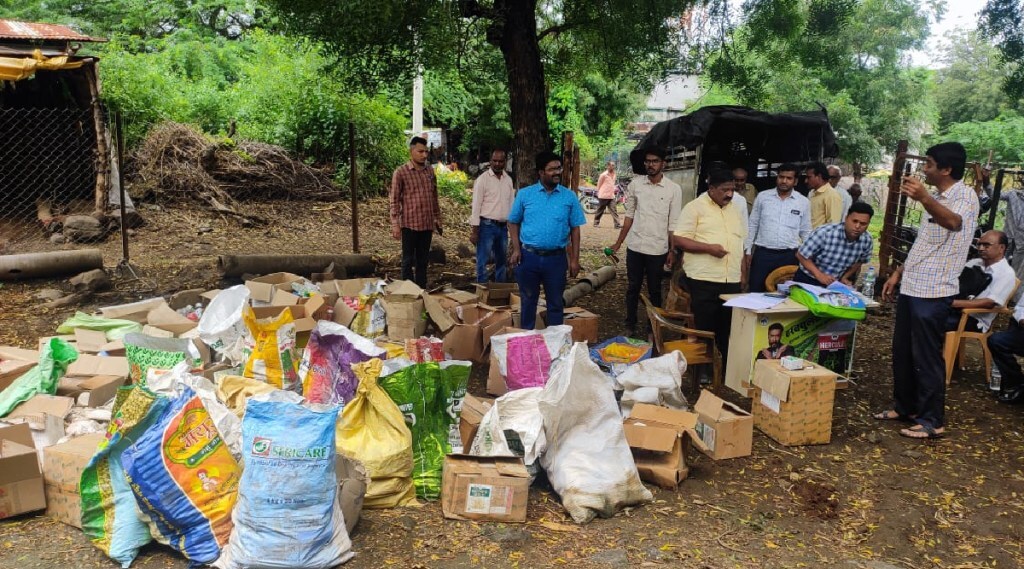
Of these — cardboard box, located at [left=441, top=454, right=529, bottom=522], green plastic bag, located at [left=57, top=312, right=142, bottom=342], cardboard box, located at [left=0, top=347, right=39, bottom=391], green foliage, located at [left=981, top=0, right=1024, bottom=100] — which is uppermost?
green foliage, located at [left=981, top=0, right=1024, bottom=100]

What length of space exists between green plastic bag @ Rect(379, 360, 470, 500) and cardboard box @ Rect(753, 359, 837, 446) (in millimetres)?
2043

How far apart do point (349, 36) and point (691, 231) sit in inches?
143

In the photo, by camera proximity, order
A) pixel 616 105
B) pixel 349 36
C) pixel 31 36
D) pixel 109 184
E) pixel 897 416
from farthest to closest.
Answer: pixel 616 105 → pixel 109 184 → pixel 31 36 → pixel 349 36 → pixel 897 416

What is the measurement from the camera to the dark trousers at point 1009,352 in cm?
536

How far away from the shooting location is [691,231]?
5297 millimetres

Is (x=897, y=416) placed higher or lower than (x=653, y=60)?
lower

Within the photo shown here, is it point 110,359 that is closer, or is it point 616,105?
point 110,359

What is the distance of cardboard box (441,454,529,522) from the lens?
3.42 meters

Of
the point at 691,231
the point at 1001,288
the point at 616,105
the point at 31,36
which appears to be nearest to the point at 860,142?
the point at 616,105

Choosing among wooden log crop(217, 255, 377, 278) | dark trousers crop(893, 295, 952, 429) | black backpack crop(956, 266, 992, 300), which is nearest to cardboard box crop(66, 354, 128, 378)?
wooden log crop(217, 255, 377, 278)

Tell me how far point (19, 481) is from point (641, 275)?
4821mm

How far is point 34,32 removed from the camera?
877cm

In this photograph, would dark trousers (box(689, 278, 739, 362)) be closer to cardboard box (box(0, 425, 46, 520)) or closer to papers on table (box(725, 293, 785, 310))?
papers on table (box(725, 293, 785, 310))

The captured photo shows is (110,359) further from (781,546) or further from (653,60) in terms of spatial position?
(653,60)
